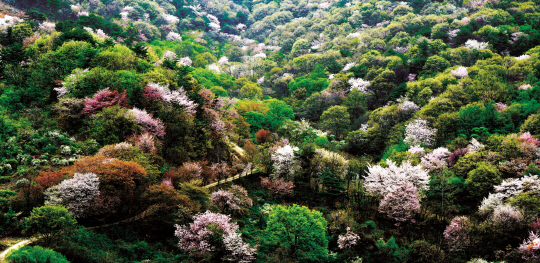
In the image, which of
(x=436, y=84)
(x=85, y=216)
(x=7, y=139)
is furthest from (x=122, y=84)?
(x=436, y=84)

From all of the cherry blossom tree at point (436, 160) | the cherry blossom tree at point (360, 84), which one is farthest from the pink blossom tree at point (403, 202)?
the cherry blossom tree at point (360, 84)

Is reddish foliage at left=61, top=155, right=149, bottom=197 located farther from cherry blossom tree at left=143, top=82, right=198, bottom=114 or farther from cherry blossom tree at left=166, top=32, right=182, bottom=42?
cherry blossom tree at left=166, top=32, right=182, bottom=42

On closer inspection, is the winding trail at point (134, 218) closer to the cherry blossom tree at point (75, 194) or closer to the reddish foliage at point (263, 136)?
the cherry blossom tree at point (75, 194)

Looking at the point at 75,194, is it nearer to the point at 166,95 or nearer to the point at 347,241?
the point at 166,95

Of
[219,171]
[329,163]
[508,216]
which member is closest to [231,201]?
[219,171]

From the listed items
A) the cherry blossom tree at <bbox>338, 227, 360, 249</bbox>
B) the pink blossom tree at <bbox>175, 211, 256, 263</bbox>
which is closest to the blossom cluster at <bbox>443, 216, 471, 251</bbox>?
the cherry blossom tree at <bbox>338, 227, 360, 249</bbox>

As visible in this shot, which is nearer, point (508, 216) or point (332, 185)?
point (508, 216)
